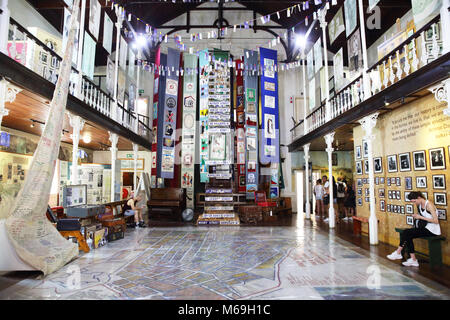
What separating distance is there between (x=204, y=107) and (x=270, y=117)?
305 centimetres

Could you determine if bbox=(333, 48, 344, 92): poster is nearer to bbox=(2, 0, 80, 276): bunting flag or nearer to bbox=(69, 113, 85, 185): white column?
bbox=(2, 0, 80, 276): bunting flag

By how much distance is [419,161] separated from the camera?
4812mm

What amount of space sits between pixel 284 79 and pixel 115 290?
1242 centimetres

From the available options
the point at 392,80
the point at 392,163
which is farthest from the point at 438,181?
the point at 392,80

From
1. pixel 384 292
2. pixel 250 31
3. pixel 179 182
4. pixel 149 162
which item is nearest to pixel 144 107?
pixel 149 162

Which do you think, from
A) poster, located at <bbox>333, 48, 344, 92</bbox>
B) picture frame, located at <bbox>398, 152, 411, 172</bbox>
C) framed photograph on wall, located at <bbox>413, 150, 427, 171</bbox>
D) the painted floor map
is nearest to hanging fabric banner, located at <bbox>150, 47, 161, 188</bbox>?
the painted floor map

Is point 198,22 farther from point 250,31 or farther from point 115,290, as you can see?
point 115,290

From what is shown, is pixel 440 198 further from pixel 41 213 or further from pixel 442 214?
pixel 41 213

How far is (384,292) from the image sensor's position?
295 cm

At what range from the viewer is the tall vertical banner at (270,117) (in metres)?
11.3

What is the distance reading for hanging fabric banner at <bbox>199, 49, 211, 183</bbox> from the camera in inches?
450

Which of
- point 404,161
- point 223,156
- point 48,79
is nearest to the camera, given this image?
point 404,161
